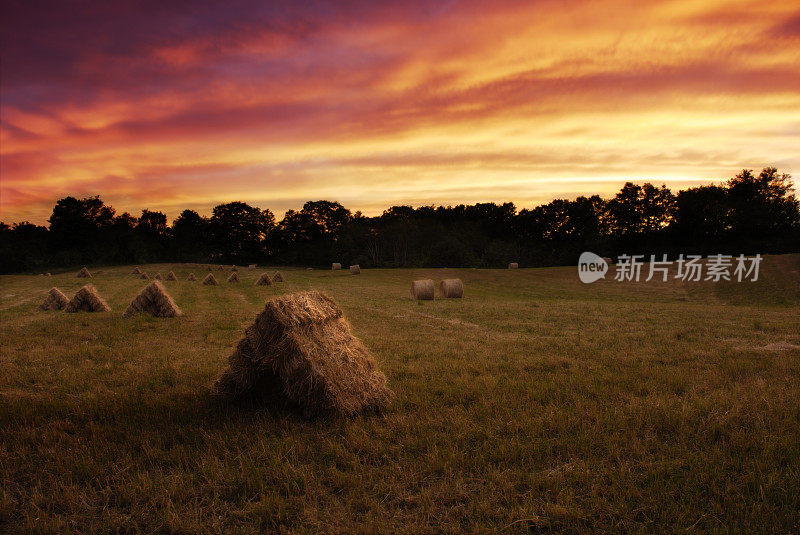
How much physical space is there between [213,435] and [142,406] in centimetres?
211

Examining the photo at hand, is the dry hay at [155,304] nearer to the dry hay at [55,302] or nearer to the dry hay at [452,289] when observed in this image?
the dry hay at [55,302]

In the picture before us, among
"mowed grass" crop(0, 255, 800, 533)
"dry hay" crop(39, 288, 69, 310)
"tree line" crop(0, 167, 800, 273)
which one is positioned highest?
"tree line" crop(0, 167, 800, 273)

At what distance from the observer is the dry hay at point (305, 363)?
19.9 feet

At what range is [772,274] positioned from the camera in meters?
34.8

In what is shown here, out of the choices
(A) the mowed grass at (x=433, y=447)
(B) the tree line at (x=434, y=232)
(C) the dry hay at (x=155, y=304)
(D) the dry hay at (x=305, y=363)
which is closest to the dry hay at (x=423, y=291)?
(C) the dry hay at (x=155, y=304)

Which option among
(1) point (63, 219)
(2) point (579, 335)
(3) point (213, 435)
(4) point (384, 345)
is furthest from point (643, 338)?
(1) point (63, 219)

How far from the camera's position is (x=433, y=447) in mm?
5074

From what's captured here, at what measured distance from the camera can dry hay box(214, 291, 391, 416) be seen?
19.9 ft

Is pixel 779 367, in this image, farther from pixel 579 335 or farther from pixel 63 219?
pixel 63 219
